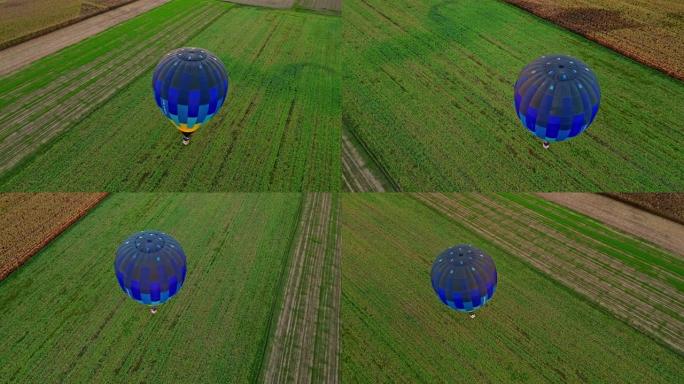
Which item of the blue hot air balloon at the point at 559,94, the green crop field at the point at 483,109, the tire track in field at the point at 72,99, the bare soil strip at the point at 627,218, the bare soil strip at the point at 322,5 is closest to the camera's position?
the blue hot air balloon at the point at 559,94

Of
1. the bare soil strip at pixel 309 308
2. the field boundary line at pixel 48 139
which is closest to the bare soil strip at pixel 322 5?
the field boundary line at pixel 48 139

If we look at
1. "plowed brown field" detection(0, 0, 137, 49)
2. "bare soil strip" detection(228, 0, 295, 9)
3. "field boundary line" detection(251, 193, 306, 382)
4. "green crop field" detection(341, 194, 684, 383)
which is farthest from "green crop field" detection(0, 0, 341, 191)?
"green crop field" detection(341, 194, 684, 383)

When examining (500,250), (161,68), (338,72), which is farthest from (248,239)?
(338,72)

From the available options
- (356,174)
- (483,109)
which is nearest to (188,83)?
(356,174)

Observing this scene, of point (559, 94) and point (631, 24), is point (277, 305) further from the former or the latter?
point (631, 24)

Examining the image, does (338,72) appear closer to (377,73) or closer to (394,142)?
(377,73)

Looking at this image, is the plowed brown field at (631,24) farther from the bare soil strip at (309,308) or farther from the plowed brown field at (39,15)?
the plowed brown field at (39,15)
